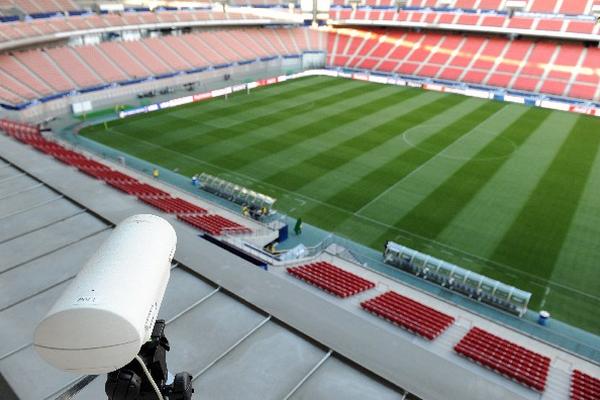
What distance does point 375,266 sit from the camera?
19.4m

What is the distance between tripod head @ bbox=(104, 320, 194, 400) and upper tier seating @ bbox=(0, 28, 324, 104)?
140 ft

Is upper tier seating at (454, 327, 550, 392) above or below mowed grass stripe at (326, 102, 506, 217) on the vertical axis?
below

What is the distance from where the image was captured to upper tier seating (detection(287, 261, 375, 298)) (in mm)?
16075

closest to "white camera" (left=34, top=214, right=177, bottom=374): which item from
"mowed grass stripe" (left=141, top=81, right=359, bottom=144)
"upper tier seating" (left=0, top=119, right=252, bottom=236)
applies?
"upper tier seating" (left=0, top=119, right=252, bottom=236)

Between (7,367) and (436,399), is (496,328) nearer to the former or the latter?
(436,399)

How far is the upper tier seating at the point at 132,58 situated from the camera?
4138 cm

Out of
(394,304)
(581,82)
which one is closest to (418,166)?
(394,304)

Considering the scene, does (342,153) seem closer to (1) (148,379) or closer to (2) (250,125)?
(2) (250,125)

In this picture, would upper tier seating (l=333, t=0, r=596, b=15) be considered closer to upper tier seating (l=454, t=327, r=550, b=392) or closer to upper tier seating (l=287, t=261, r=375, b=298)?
upper tier seating (l=287, t=261, r=375, b=298)

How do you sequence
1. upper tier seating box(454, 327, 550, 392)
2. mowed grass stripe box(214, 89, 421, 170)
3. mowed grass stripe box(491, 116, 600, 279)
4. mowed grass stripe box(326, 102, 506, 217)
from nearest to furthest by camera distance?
upper tier seating box(454, 327, 550, 392), mowed grass stripe box(491, 116, 600, 279), mowed grass stripe box(326, 102, 506, 217), mowed grass stripe box(214, 89, 421, 170)

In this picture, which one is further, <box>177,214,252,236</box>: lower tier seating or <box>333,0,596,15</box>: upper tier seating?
<box>333,0,596,15</box>: upper tier seating

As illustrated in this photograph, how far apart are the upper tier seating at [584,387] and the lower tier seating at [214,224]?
13.8m

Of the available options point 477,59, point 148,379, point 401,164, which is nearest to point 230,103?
point 401,164

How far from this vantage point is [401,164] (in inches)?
1144
